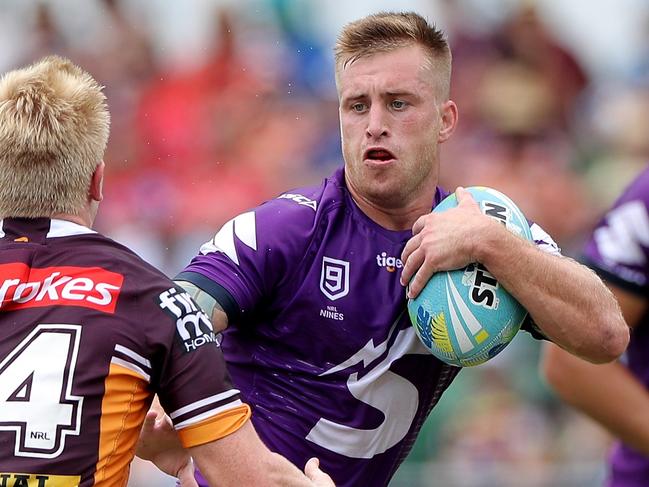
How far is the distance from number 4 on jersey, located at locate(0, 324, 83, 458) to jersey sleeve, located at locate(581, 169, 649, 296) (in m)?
2.89

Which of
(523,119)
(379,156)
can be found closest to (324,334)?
(379,156)

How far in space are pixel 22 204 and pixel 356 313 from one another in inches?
58.9

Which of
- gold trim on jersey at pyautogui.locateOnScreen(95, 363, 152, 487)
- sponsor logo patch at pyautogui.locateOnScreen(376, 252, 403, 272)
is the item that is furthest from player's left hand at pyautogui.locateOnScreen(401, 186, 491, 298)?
gold trim on jersey at pyautogui.locateOnScreen(95, 363, 152, 487)

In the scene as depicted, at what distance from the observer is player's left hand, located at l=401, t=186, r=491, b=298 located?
4703mm

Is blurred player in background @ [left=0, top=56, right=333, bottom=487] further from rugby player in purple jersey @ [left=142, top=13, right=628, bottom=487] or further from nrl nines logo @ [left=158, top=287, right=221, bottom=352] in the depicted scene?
rugby player in purple jersey @ [left=142, top=13, right=628, bottom=487]

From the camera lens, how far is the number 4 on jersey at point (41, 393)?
12.7ft

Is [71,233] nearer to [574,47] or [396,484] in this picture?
[396,484]

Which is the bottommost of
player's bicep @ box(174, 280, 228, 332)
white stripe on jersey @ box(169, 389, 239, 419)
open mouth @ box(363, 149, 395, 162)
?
white stripe on jersey @ box(169, 389, 239, 419)

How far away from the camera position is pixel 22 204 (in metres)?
4.08

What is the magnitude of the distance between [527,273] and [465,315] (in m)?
0.29

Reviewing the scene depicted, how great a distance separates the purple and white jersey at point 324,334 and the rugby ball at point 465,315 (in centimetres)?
29

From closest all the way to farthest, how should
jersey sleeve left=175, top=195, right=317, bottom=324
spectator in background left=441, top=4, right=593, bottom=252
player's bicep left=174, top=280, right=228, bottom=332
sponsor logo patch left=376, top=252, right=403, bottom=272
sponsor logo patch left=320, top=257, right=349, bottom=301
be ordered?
player's bicep left=174, top=280, right=228, bottom=332
jersey sleeve left=175, top=195, right=317, bottom=324
sponsor logo patch left=320, top=257, right=349, bottom=301
sponsor logo patch left=376, top=252, right=403, bottom=272
spectator in background left=441, top=4, right=593, bottom=252

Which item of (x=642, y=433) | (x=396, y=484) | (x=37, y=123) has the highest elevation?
(x=37, y=123)

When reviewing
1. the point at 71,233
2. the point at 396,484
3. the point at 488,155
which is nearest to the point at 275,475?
the point at 71,233
